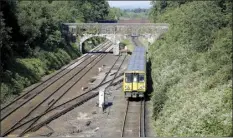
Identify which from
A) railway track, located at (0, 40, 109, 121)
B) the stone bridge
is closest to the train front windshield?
railway track, located at (0, 40, 109, 121)

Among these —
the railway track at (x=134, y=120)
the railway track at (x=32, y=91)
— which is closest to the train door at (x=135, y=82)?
the railway track at (x=134, y=120)

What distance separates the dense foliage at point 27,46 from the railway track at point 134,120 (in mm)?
9314

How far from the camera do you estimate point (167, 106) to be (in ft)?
68.6

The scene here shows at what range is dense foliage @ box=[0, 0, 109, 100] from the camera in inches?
1249

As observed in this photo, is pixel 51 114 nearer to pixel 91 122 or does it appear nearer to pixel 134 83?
pixel 91 122

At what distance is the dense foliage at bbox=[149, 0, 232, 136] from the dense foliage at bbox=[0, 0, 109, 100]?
11.8m

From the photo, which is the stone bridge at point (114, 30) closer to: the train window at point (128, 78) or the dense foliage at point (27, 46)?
the dense foliage at point (27, 46)

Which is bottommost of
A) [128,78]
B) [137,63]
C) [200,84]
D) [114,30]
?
[128,78]

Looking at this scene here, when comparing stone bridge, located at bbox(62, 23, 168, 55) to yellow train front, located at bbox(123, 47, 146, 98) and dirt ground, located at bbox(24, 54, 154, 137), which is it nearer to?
yellow train front, located at bbox(123, 47, 146, 98)

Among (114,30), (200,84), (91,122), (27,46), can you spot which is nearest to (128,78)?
(91,122)

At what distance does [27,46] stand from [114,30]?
2212 centimetres

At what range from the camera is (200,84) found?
65.2ft

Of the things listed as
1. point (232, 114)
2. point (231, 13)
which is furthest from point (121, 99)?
point (232, 114)

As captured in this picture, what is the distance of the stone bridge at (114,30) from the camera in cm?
5966
